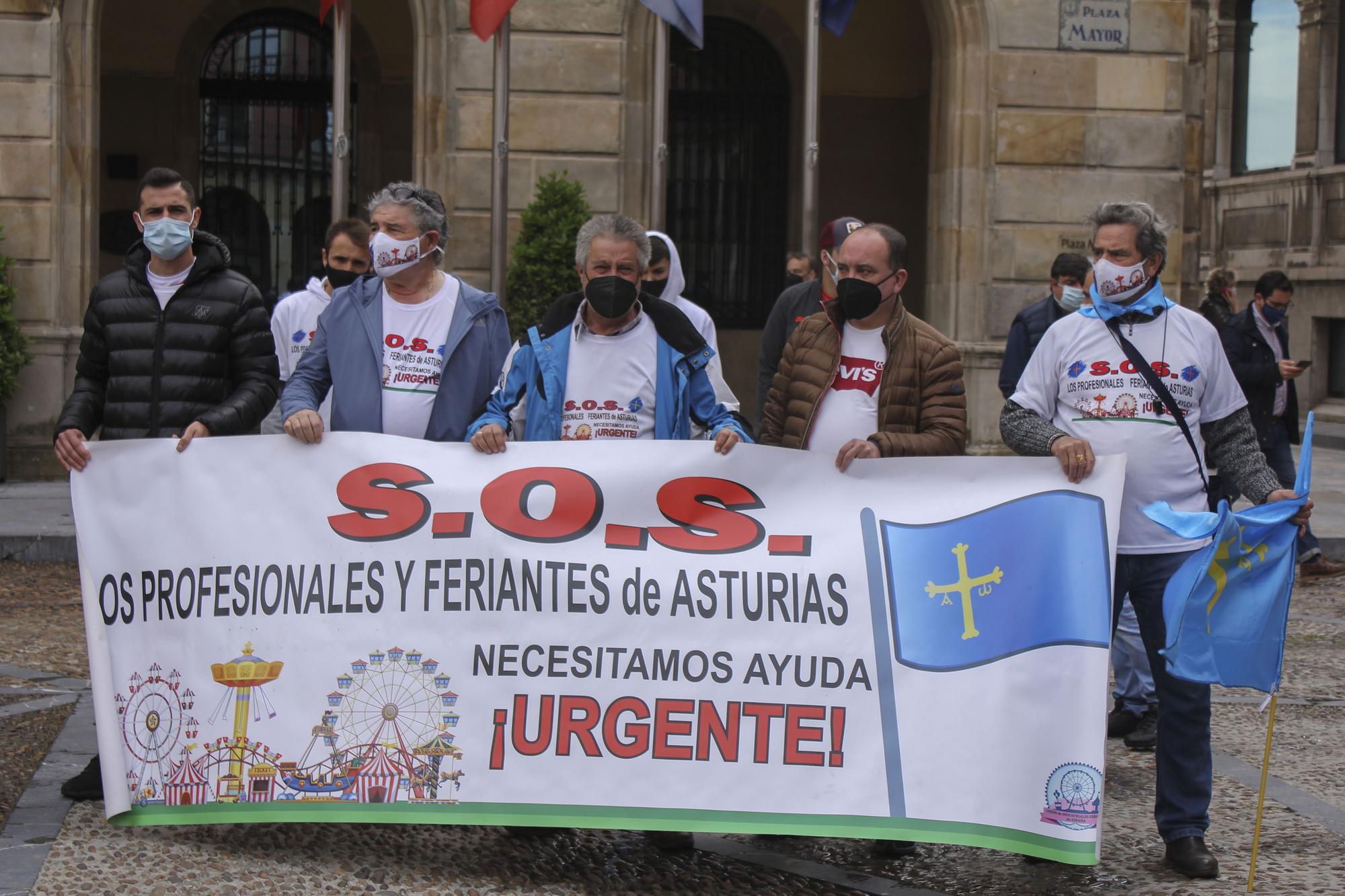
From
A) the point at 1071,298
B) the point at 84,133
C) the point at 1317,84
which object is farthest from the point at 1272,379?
the point at 1317,84

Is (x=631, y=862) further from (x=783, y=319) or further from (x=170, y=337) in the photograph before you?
(x=783, y=319)

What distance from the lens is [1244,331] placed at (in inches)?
416

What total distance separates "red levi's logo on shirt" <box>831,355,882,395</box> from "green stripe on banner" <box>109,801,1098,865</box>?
4.38ft

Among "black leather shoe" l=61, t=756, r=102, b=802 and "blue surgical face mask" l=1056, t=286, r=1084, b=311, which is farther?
"blue surgical face mask" l=1056, t=286, r=1084, b=311

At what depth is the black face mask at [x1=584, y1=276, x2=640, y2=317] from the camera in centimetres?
486

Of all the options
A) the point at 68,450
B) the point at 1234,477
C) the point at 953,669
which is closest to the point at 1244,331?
the point at 1234,477

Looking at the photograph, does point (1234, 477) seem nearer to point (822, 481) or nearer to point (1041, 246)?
point (822, 481)

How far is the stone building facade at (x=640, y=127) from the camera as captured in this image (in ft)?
43.9

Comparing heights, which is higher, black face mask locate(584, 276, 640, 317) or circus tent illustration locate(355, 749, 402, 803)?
black face mask locate(584, 276, 640, 317)

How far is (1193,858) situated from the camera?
458cm

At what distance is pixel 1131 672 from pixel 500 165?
735 cm

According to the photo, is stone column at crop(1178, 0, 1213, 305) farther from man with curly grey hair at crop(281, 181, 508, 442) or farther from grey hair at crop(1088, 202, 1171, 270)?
man with curly grey hair at crop(281, 181, 508, 442)

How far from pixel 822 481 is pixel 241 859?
1.94 m

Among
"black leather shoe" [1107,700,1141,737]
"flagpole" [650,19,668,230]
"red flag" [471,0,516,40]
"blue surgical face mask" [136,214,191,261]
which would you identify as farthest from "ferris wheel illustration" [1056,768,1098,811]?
"flagpole" [650,19,668,230]
